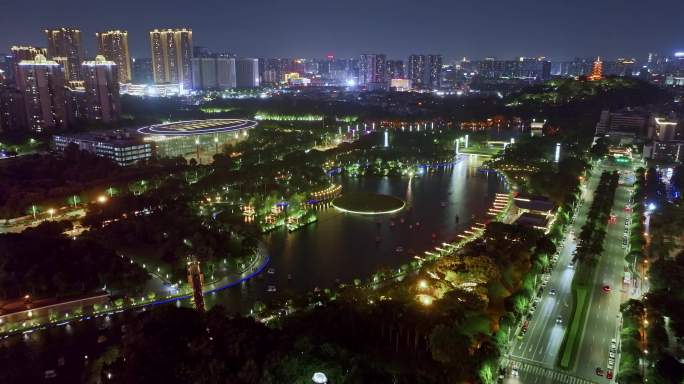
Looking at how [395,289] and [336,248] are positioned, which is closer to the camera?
[395,289]

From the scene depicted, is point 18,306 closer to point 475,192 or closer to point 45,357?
point 45,357

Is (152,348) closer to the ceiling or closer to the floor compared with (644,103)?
closer to the floor

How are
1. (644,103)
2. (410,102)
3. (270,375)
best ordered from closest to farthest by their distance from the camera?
(270,375) < (644,103) < (410,102)

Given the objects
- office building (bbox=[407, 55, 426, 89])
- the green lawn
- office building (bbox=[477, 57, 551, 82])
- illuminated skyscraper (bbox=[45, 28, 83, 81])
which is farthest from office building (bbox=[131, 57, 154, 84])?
the green lawn

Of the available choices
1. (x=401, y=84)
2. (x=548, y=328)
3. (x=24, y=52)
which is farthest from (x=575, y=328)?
(x=401, y=84)

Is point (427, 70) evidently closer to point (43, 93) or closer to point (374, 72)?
point (374, 72)

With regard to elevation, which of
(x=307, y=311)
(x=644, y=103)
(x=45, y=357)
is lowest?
(x=45, y=357)

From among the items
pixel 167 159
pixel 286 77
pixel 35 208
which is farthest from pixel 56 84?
pixel 286 77

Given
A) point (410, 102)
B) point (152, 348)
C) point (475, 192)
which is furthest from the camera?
point (410, 102)
